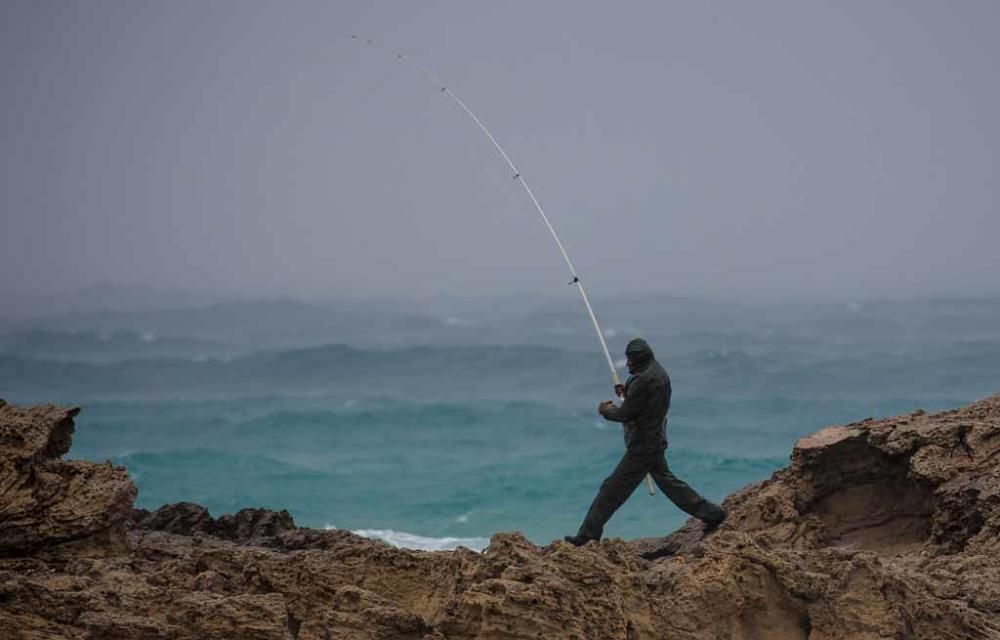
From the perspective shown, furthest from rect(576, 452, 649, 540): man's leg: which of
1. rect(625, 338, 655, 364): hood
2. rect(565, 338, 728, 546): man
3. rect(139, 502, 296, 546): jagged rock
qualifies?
rect(139, 502, 296, 546): jagged rock

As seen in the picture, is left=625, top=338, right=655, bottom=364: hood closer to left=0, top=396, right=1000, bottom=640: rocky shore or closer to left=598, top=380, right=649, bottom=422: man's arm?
left=598, top=380, right=649, bottom=422: man's arm

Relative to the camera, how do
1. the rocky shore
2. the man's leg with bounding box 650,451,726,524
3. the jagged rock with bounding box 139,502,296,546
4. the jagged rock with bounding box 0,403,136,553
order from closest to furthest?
the rocky shore, the jagged rock with bounding box 0,403,136,553, the jagged rock with bounding box 139,502,296,546, the man's leg with bounding box 650,451,726,524

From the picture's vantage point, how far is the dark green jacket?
8312 millimetres

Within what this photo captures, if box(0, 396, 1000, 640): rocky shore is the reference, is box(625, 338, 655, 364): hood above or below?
above

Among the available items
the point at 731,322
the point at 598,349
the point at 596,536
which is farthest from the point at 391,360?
the point at 596,536

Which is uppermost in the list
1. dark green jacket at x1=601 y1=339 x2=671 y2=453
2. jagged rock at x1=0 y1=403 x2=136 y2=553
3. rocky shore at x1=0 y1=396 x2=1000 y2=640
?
dark green jacket at x1=601 y1=339 x2=671 y2=453

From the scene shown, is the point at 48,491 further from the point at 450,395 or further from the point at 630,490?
the point at 450,395

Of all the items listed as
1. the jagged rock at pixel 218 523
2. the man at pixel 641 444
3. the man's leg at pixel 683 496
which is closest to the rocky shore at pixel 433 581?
the jagged rock at pixel 218 523

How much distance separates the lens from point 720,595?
21.5 ft

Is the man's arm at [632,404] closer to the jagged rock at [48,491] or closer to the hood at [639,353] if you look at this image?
the hood at [639,353]

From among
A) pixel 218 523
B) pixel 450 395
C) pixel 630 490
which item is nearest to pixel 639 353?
pixel 630 490

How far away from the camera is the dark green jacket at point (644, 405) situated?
27.3 ft

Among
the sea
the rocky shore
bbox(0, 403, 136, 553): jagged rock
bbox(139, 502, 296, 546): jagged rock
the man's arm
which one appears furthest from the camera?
the sea

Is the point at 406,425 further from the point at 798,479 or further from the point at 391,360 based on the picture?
the point at 798,479
